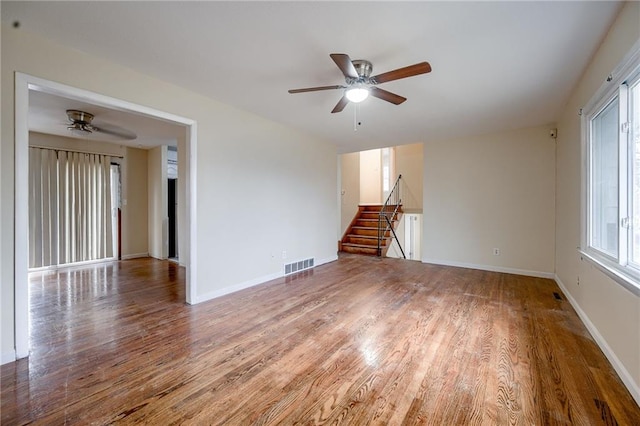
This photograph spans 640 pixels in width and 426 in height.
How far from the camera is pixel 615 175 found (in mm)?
2199

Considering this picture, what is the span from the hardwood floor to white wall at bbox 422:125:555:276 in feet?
4.24

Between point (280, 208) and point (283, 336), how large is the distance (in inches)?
97.1

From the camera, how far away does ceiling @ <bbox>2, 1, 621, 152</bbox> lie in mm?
1866

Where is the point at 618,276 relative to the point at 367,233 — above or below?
above

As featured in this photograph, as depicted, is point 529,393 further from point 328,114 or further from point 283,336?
point 328,114

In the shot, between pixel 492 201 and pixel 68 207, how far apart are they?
26.2 ft

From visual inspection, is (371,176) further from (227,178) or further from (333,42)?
(333,42)

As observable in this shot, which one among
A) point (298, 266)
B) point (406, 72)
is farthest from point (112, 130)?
point (406, 72)

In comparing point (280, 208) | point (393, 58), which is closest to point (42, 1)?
point (393, 58)

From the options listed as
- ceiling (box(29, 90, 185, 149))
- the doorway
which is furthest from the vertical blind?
the doorway

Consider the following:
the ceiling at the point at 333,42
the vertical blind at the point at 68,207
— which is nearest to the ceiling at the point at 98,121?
the vertical blind at the point at 68,207

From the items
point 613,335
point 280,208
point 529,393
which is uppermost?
point 280,208

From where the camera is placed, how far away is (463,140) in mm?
5246

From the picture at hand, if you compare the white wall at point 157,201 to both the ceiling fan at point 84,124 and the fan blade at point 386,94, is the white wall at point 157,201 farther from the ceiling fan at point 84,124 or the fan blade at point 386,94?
the fan blade at point 386,94
